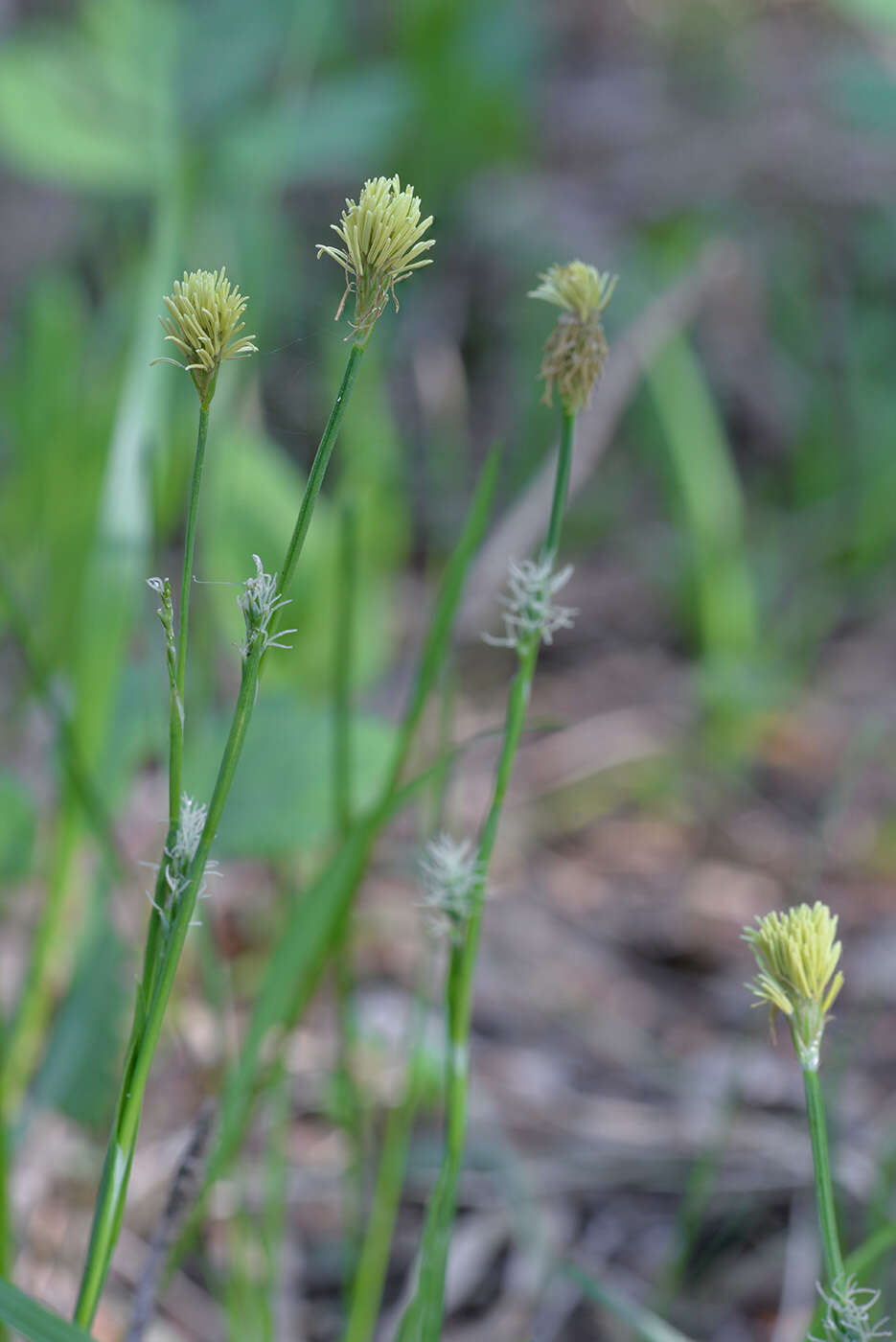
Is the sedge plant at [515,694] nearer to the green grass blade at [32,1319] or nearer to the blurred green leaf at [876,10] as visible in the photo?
the green grass blade at [32,1319]

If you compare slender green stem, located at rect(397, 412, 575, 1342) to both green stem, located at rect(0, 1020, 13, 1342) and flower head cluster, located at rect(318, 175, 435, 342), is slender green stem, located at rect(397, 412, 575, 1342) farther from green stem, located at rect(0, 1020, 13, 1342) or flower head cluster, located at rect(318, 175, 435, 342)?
green stem, located at rect(0, 1020, 13, 1342)

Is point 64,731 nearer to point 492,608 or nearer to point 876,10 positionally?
point 492,608

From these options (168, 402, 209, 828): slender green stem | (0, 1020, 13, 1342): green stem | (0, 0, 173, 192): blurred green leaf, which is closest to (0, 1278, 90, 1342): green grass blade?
(168, 402, 209, 828): slender green stem

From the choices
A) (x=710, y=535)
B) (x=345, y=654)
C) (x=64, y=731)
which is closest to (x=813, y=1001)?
(x=345, y=654)

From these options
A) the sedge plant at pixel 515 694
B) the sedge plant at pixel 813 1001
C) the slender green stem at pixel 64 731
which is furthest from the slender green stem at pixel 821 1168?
the slender green stem at pixel 64 731

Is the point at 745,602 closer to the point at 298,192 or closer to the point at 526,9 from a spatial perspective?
the point at 298,192

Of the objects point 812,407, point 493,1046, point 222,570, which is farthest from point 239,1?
point 493,1046

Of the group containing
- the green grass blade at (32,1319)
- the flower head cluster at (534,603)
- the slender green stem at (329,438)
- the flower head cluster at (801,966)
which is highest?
the flower head cluster at (534,603)
